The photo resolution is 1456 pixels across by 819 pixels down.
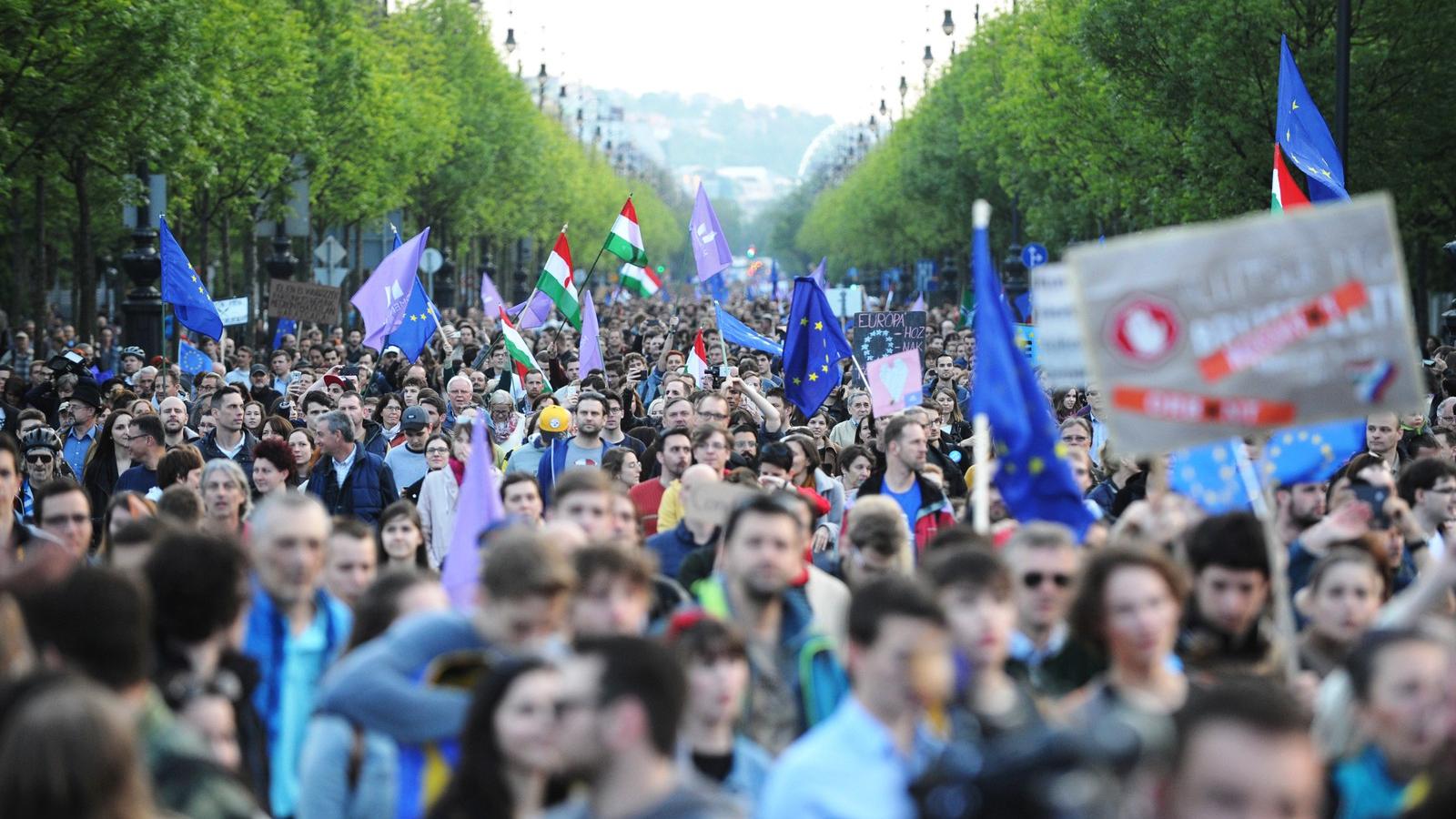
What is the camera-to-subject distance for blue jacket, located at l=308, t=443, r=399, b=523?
12898 millimetres

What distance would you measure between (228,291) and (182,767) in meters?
35.5

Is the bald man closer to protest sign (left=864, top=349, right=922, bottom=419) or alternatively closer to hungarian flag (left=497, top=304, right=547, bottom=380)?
protest sign (left=864, top=349, right=922, bottom=419)

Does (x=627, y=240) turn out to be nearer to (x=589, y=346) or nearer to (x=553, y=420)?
(x=589, y=346)

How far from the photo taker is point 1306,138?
17.7 metres

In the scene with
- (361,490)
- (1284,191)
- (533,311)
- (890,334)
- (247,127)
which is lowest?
(361,490)

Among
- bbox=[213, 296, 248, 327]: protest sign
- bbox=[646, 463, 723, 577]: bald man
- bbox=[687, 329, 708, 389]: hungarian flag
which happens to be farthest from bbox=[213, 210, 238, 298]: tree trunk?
bbox=[646, 463, 723, 577]: bald man

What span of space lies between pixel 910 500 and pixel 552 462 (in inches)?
141

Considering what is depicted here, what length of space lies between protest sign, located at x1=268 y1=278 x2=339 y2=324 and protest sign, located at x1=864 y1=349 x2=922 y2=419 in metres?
12.6

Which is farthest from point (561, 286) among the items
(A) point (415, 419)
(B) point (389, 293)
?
(A) point (415, 419)

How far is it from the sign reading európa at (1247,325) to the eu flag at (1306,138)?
10.9 meters

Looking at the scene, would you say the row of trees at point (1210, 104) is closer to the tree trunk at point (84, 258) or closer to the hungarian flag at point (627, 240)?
the hungarian flag at point (627, 240)

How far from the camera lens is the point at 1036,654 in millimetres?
6492

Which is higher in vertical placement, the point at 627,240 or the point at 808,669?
the point at 627,240

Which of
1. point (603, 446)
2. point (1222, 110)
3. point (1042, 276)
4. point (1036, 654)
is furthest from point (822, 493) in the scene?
point (1222, 110)
